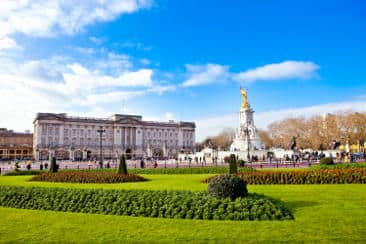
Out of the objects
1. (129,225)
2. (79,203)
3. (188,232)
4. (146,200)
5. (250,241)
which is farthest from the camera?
(79,203)

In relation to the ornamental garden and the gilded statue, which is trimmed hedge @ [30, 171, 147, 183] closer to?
the ornamental garden

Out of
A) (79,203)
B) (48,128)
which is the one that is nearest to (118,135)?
(48,128)

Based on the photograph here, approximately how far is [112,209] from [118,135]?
112 meters

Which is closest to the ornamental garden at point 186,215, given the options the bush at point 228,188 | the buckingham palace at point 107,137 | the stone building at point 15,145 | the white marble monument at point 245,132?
the bush at point 228,188

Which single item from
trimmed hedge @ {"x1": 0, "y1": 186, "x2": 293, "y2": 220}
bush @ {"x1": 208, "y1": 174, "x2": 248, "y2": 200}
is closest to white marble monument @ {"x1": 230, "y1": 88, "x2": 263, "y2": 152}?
trimmed hedge @ {"x1": 0, "y1": 186, "x2": 293, "y2": 220}

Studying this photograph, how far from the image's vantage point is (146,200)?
10.5 m

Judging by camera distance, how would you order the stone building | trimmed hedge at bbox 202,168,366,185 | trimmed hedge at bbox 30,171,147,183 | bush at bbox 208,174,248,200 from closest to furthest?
bush at bbox 208,174,248,200 < trimmed hedge at bbox 202,168,366,185 < trimmed hedge at bbox 30,171,147,183 < the stone building

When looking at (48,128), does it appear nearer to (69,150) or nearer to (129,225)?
(69,150)

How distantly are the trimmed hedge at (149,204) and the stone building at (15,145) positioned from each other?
349 feet

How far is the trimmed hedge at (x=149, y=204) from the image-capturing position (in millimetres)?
9258

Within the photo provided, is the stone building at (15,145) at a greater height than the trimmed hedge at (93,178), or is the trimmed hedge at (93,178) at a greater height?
the stone building at (15,145)

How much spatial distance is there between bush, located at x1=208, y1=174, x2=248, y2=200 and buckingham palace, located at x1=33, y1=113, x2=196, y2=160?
9034cm

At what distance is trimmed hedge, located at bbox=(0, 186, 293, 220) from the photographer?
926 cm

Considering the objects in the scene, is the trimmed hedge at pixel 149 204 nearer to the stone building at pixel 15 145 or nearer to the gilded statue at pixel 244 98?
the gilded statue at pixel 244 98
